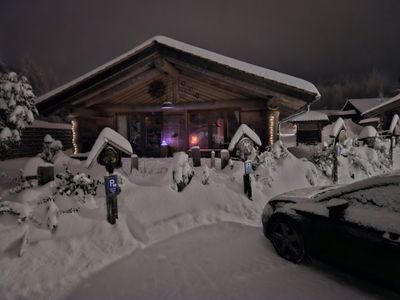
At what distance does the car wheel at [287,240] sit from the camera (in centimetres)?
389

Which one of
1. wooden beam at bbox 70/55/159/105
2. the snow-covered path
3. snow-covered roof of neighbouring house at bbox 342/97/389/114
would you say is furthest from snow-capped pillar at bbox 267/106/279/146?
snow-covered roof of neighbouring house at bbox 342/97/389/114

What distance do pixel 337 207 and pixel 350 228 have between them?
0.98 ft

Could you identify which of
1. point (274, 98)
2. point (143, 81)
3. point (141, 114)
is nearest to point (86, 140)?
point (141, 114)

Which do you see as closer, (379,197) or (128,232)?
(379,197)

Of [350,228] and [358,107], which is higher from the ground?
[358,107]

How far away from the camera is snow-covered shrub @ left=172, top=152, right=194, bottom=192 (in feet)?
21.2

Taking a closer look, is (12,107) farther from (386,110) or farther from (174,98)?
(386,110)

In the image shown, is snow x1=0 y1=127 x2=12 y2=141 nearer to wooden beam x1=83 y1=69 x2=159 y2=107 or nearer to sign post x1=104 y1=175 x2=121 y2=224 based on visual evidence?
sign post x1=104 y1=175 x2=121 y2=224

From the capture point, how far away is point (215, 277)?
3.63m

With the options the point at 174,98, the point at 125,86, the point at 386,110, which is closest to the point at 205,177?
the point at 174,98

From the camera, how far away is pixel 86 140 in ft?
40.8

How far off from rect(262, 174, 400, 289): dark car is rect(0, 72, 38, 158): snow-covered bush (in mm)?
5949

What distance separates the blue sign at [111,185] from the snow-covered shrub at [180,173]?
5.75 ft

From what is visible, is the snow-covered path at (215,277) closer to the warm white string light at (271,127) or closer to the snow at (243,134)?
the snow at (243,134)
